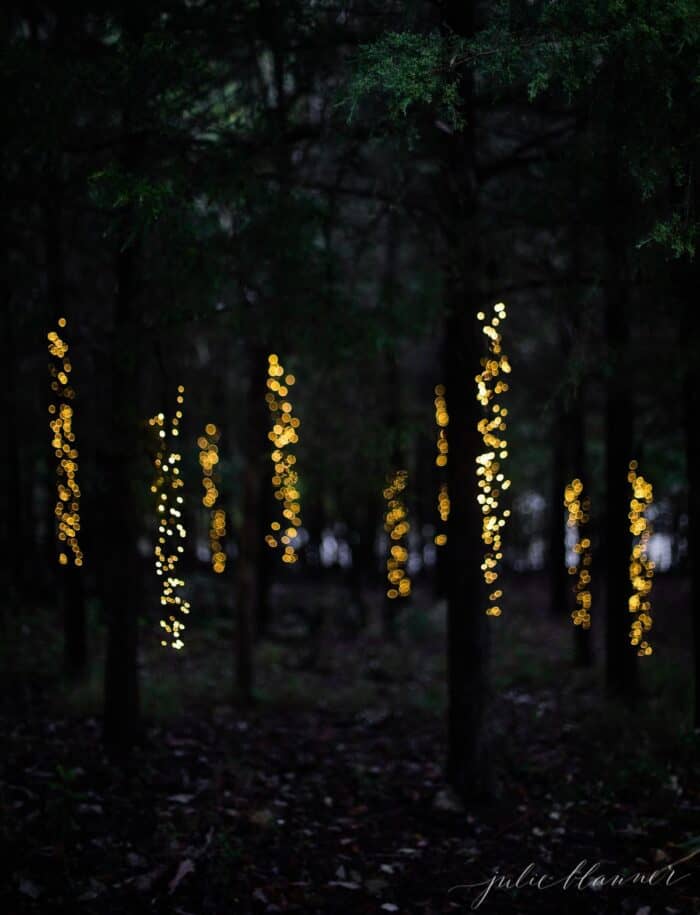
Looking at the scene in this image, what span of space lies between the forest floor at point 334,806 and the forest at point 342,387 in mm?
42

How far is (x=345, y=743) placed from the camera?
33.0ft

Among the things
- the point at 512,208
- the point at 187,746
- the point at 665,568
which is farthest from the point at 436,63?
the point at 665,568

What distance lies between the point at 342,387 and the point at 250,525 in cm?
266

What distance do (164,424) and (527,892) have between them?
16.2 ft

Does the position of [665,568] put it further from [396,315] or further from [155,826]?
[155,826]

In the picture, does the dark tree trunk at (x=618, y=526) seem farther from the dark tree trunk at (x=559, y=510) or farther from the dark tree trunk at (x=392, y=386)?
the dark tree trunk at (x=559, y=510)

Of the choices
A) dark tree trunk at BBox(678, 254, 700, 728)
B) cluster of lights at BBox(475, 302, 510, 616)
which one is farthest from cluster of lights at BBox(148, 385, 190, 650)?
dark tree trunk at BBox(678, 254, 700, 728)

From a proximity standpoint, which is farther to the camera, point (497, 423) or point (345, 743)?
point (345, 743)

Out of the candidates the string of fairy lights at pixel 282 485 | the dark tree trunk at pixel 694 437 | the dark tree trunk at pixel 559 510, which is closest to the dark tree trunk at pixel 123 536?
the string of fairy lights at pixel 282 485

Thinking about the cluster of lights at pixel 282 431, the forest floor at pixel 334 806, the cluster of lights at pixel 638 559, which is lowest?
the forest floor at pixel 334 806

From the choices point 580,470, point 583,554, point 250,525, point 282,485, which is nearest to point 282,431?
point 282,485

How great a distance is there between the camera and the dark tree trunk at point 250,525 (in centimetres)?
1165

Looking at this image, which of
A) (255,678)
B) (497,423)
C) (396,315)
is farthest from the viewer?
(255,678)

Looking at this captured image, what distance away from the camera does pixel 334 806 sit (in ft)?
25.1
